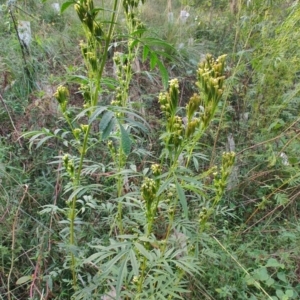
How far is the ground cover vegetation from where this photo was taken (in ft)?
3.37

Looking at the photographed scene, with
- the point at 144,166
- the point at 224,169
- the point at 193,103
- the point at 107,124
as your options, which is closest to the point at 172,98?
the point at 193,103

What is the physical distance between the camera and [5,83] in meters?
2.59

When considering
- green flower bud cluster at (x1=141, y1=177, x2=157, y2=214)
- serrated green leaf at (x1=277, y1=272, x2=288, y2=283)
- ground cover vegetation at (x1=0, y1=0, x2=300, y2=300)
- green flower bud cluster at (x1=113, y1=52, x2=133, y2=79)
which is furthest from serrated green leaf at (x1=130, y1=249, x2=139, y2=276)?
serrated green leaf at (x1=277, y1=272, x2=288, y2=283)

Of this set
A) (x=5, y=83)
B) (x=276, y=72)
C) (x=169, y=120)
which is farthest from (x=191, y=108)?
(x=5, y=83)

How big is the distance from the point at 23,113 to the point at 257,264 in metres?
1.83

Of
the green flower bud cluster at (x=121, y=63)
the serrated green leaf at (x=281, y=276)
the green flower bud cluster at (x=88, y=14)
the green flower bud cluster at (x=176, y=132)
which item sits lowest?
the serrated green leaf at (x=281, y=276)

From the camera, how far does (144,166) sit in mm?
2080

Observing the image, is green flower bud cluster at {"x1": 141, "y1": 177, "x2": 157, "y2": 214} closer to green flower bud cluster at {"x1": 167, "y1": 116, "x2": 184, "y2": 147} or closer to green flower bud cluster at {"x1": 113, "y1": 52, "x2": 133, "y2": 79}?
green flower bud cluster at {"x1": 167, "y1": 116, "x2": 184, "y2": 147}

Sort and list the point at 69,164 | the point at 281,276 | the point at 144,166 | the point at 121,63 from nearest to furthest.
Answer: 1. the point at 69,164
2. the point at 121,63
3. the point at 281,276
4. the point at 144,166

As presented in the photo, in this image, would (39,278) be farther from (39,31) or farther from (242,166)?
(39,31)

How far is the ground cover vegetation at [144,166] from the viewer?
1.03m

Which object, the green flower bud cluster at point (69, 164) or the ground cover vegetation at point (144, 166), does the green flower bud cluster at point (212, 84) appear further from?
the green flower bud cluster at point (69, 164)

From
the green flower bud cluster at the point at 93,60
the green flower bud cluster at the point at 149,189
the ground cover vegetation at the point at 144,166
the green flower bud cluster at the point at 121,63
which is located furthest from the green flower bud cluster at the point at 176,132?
the green flower bud cluster at the point at 121,63

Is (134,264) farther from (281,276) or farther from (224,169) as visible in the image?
(281,276)
